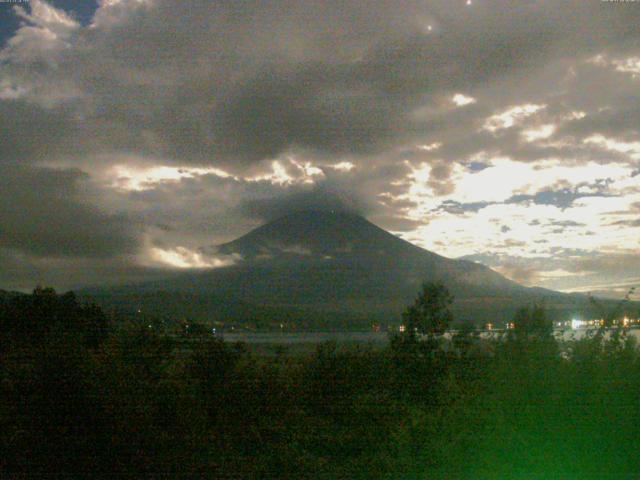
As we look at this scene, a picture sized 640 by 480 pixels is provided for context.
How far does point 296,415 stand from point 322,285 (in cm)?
2993

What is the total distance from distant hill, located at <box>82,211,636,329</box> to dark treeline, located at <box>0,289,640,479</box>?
2647 mm

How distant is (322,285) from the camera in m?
37.1

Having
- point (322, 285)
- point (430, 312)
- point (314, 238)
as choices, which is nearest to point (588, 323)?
point (430, 312)

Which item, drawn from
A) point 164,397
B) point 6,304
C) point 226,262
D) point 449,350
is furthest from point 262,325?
point 226,262

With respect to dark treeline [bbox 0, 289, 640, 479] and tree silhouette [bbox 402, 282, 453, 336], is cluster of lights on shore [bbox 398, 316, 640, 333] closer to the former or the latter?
dark treeline [bbox 0, 289, 640, 479]

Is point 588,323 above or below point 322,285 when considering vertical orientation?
below

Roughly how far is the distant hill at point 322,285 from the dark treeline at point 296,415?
2.65 metres

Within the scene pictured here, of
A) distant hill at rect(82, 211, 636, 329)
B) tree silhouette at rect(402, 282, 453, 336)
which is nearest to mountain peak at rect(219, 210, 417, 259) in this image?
distant hill at rect(82, 211, 636, 329)

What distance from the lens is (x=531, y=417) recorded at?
19.0ft

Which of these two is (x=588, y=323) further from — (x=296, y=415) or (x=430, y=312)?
(x=296, y=415)

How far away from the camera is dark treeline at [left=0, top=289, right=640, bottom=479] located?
5.50 m

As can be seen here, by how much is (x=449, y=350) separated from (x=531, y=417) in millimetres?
3762

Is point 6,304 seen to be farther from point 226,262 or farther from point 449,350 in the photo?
point 226,262

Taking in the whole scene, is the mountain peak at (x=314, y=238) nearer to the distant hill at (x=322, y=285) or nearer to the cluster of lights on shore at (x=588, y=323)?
the distant hill at (x=322, y=285)
